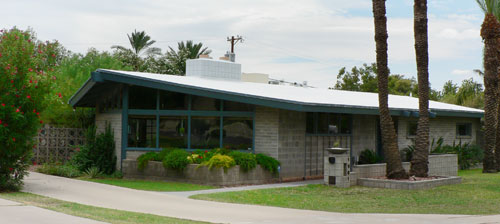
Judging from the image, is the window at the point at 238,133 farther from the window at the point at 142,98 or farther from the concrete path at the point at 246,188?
the window at the point at 142,98

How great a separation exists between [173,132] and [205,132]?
111 centimetres

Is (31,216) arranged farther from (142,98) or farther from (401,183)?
(401,183)

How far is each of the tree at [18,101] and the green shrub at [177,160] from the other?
4.37 m

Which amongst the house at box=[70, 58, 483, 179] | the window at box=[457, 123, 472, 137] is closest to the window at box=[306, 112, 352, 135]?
the house at box=[70, 58, 483, 179]

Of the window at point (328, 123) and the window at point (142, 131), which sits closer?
the window at point (142, 131)

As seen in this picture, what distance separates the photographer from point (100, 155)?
66.0 feet

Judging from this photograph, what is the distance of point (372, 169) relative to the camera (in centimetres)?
→ 1812

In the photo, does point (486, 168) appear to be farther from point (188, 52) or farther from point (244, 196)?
point (188, 52)

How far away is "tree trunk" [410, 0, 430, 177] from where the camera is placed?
18.3 meters

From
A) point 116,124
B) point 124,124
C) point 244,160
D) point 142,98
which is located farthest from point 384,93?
point 116,124

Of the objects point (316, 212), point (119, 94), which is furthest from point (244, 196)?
point (119, 94)

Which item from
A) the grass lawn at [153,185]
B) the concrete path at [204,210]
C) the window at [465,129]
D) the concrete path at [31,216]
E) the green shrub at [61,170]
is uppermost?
the window at [465,129]

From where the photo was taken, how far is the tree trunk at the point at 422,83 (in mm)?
18328

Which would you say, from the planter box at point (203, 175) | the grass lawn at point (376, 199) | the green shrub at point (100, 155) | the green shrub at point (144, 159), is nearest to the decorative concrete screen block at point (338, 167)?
the grass lawn at point (376, 199)
